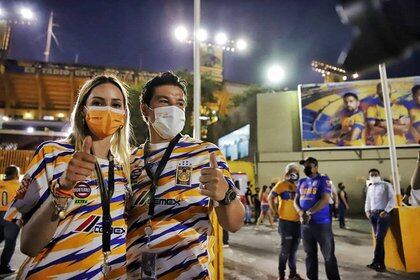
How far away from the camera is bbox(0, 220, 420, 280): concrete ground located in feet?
22.3

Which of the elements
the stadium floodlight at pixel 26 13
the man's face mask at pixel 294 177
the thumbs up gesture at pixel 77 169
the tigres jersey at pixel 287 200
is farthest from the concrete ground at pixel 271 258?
the stadium floodlight at pixel 26 13

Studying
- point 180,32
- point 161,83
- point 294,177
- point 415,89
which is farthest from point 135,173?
point 415,89

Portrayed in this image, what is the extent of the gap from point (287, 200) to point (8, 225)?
18.2ft

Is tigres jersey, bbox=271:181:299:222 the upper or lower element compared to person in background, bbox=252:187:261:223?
upper

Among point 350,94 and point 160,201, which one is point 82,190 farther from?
point 350,94

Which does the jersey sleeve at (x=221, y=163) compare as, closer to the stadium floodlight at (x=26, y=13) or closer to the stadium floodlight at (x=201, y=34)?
the stadium floodlight at (x=201, y=34)

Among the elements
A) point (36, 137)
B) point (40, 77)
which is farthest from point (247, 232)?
point (40, 77)

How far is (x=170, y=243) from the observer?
6.25ft

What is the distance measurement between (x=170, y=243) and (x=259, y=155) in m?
20.6

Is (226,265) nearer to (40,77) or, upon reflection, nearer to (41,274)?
(41,274)

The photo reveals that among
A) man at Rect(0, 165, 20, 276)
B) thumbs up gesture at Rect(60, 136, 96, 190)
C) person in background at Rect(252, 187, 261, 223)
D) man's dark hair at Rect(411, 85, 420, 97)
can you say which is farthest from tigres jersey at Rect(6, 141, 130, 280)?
man's dark hair at Rect(411, 85, 420, 97)

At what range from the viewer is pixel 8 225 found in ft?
22.6

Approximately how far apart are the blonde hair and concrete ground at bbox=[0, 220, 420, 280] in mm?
5099

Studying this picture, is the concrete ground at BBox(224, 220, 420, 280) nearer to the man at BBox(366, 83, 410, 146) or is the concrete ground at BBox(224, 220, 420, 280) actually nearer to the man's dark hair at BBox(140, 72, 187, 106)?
the man's dark hair at BBox(140, 72, 187, 106)
